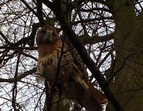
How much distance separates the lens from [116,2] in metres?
5.02

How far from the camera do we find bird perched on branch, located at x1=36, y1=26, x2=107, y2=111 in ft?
14.2

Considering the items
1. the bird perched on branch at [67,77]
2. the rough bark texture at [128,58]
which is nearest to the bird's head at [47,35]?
the bird perched on branch at [67,77]

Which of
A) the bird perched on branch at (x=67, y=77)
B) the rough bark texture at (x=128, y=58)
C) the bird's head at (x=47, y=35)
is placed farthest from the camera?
the bird's head at (x=47, y=35)

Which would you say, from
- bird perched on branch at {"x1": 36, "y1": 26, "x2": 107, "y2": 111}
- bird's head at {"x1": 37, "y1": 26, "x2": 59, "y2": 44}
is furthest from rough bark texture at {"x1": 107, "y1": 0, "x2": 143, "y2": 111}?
bird's head at {"x1": 37, "y1": 26, "x2": 59, "y2": 44}

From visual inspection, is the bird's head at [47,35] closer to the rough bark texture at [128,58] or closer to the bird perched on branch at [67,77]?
the bird perched on branch at [67,77]

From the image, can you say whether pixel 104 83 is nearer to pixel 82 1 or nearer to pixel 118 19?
pixel 118 19

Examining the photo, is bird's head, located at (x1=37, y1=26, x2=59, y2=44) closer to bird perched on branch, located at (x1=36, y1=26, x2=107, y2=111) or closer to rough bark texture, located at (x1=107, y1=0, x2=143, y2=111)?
bird perched on branch, located at (x1=36, y1=26, x2=107, y2=111)

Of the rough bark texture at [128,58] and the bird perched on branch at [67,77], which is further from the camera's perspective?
the bird perched on branch at [67,77]

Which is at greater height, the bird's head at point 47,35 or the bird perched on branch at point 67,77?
the bird's head at point 47,35

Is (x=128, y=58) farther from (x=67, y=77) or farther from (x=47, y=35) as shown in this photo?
(x=47, y=35)

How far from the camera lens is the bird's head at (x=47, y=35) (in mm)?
4727

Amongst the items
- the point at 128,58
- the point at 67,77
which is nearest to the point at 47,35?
the point at 67,77

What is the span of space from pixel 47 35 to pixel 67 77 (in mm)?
622

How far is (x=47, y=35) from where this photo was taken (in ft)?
15.6
